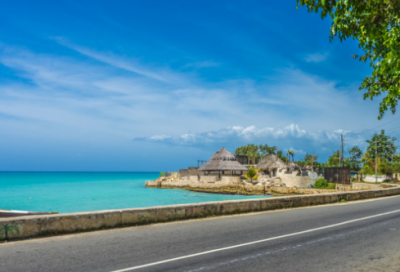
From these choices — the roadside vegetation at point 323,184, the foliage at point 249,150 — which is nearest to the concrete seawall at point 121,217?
the roadside vegetation at point 323,184

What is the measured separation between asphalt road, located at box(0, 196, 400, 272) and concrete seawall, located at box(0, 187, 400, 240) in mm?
331

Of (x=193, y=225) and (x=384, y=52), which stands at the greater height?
(x=384, y=52)

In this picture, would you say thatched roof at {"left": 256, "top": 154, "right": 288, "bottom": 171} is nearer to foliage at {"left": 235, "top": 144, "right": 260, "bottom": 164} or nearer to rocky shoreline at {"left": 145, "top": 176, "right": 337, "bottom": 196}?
rocky shoreline at {"left": 145, "top": 176, "right": 337, "bottom": 196}

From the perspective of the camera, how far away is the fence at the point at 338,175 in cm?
4669

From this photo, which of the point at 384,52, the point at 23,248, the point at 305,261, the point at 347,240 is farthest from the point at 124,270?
the point at 384,52

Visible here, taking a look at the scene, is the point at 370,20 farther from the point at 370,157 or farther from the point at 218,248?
the point at 370,157

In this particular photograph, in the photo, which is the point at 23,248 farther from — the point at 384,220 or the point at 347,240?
the point at 384,220

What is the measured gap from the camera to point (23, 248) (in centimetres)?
659

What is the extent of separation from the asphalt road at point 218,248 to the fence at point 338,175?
39915mm

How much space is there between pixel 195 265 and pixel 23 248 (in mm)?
3706

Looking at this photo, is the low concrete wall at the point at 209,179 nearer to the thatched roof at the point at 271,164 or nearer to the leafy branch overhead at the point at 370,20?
the thatched roof at the point at 271,164

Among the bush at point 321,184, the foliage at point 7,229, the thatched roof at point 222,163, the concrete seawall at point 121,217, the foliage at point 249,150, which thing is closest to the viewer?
the foliage at point 7,229

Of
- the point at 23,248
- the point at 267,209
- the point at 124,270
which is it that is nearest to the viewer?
the point at 124,270

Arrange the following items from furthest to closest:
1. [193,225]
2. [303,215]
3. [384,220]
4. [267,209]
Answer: [267,209], [303,215], [384,220], [193,225]
